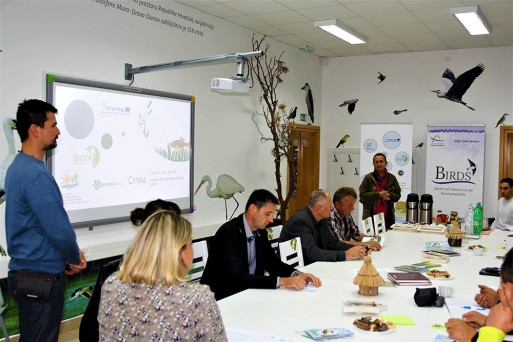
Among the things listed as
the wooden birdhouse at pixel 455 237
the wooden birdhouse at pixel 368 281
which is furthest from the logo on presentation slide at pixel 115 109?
the wooden birdhouse at pixel 455 237

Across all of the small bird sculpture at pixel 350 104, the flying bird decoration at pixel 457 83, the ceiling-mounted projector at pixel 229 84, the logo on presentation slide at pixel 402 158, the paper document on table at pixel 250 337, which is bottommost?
the paper document on table at pixel 250 337

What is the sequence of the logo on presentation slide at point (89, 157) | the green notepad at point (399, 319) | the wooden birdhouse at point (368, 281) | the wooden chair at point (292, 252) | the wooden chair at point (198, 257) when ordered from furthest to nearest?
the logo on presentation slide at point (89, 157) < the wooden chair at point (292, 252) < the wooden chair at point (198, 257) < the wooden birdhouse at point (368, 281) < the green notepad at point (399, 319)

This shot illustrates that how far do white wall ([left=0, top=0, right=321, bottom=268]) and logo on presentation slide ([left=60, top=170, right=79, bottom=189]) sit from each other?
19.2 inches

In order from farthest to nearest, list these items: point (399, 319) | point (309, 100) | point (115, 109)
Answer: point (309, 100) → point (115, 109) → point (399, 319)

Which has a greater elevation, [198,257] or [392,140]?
[392,140]

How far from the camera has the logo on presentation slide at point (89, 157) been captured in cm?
475

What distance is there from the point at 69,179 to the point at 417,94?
20.0 ft

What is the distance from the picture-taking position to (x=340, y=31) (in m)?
7.09

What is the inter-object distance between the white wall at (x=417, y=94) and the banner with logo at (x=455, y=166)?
0.89 ft

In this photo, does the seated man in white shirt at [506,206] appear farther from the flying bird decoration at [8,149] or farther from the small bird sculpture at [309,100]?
the flying bird decoration at [8,149]

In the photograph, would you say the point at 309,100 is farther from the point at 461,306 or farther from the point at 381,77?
the point at 461,306

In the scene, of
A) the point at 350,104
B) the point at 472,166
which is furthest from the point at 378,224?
the point at 350,104

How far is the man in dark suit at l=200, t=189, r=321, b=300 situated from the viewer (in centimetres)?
326

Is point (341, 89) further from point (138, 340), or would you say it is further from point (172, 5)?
point (138, 340)
